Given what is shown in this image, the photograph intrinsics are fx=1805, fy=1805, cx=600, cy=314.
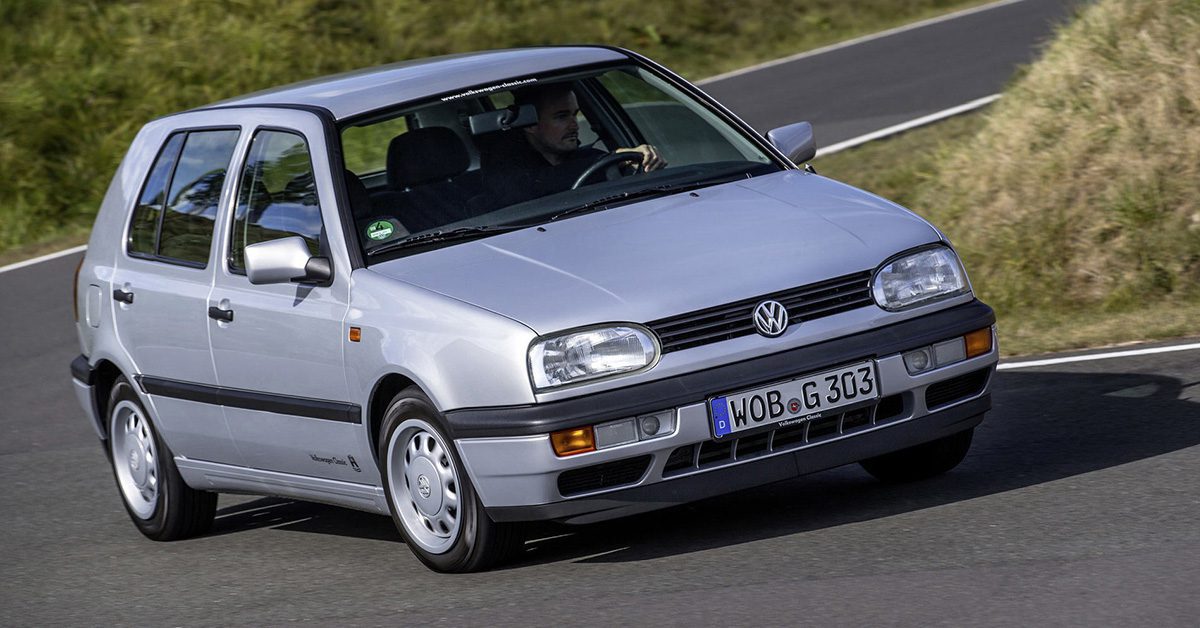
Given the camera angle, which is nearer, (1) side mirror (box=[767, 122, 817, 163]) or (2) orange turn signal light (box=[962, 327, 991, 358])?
(2) orange turn signal light (box=[962, 327, 991, 358])

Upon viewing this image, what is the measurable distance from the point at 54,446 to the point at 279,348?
4072mm

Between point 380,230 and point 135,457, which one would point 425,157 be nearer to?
point 380,230

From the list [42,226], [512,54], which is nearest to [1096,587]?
[512,54]

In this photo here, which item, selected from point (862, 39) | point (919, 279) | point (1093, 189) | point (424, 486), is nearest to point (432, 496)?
point (424, 486)

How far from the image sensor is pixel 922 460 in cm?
659

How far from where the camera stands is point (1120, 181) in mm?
10180

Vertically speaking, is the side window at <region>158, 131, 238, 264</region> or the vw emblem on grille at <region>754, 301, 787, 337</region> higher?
the side window at <region>158, 131, 238, 264</region>

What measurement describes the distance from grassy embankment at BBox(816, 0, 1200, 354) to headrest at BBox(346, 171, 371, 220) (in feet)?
13.5

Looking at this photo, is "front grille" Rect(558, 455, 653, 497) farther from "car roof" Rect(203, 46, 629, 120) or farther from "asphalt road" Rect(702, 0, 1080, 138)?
"asphalt road" Rect(702, 0, 1080, 138)

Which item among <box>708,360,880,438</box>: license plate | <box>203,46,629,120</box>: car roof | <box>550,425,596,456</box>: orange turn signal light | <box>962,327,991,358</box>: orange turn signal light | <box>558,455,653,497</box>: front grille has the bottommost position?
<box>962,327,991,358</box>: orange turn signal light

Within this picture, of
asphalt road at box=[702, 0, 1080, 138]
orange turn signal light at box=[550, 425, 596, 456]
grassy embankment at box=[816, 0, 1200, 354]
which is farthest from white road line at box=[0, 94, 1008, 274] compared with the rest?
orange turn signal light at box=[550, 425, 596, 456]

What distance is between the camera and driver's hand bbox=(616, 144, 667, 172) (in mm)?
6914

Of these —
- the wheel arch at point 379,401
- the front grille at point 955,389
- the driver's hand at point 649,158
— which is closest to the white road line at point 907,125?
the driver's hand at point 649,158

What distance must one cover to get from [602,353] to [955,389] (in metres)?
1.31
